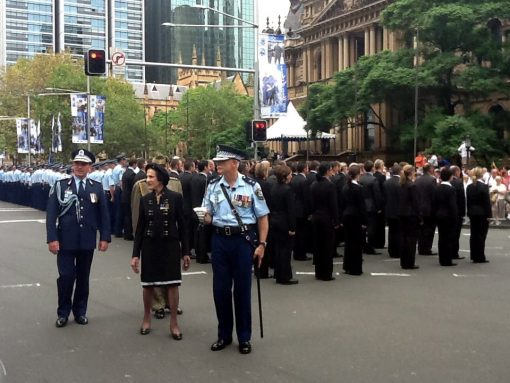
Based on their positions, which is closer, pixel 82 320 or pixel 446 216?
pixel 82 320

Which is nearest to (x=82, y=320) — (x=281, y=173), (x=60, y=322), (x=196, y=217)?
(x=60, y=322)

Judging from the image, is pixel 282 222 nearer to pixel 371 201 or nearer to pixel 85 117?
pixel 371 201

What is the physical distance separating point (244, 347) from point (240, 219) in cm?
128

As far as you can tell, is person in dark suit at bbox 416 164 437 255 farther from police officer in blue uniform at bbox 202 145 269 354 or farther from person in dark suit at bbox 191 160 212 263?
police officer in blue uniform at bbox 202 145 269 354

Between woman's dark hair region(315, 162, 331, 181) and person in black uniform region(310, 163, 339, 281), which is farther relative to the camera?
woman's dark hair region(315, 162, 331, 181)

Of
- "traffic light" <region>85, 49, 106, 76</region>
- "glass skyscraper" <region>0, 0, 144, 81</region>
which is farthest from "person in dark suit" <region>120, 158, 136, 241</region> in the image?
"glass skyscraper" <region>0, 0, 144, 81</region>

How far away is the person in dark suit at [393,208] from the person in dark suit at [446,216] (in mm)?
809

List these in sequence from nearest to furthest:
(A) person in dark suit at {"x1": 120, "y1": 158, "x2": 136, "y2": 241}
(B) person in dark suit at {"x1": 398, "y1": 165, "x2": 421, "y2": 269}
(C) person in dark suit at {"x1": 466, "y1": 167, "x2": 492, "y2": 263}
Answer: (B) person in dark suit at {"x1": 398, "y1": 165, "x2": 421, "y2": 269} < (C) person in dark suit at {"x1": 466, "y1": 167, "x2": 492, "y2": 263} < (A) person in dark suit at {"x1": 120, "y1": 158, "x2": 136, "y2": 241}

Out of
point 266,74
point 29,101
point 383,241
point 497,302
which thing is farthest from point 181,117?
point 497,302

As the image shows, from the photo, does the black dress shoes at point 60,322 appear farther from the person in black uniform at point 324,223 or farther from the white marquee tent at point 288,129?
the white marquee tent at point 288,129

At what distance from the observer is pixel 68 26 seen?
5979 inches

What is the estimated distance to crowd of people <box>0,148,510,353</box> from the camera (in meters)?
7.40

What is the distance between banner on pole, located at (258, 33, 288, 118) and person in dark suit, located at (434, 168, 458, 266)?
11208 millimetres

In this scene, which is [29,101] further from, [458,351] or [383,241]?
[458,351]
